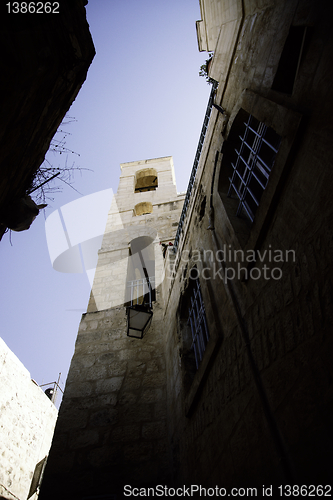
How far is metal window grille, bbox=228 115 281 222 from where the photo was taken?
275 centimetres

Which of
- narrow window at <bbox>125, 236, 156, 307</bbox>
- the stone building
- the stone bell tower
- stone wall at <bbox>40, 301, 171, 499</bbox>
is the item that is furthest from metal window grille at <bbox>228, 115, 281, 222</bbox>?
narrow window at <bbox>125, 236, 156, 307</bbox>

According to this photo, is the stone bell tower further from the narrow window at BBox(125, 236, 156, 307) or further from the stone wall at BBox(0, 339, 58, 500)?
the stone wall at BBox(0, 339, 58, 500)

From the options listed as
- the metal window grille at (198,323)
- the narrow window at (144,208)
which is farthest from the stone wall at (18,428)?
the narrow window at (144,208)

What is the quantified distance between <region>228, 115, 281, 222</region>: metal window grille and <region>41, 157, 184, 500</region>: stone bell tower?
2.49 m

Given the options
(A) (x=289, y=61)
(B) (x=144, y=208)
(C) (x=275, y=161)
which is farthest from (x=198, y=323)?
(B) (x=144, y=208)

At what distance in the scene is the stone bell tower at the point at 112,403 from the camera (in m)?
3.70

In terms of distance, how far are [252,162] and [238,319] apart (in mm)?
1514

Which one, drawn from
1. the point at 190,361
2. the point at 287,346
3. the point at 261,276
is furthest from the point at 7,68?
the point at 190,361

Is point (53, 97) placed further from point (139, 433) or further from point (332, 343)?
point (139, 433)

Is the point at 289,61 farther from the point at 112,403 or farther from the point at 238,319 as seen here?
the point at 112,403

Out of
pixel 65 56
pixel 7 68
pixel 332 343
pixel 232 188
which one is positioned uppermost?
pixel 65 56

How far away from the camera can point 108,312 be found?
6047 mm

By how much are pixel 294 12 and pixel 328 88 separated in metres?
0.94

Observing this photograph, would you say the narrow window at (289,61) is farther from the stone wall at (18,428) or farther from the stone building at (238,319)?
the stone wall at (18,428)
